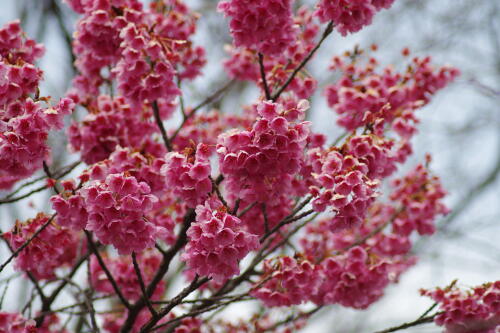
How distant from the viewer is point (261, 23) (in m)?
2.98

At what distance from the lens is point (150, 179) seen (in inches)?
115

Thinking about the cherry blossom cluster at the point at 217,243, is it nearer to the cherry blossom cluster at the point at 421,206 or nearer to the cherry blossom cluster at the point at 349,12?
the cherry blossom cluster at the point at 349,12

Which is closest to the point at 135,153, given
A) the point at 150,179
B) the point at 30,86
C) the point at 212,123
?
the point at 150,179

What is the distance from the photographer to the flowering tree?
231 centimetres

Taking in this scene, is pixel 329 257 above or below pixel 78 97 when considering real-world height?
below

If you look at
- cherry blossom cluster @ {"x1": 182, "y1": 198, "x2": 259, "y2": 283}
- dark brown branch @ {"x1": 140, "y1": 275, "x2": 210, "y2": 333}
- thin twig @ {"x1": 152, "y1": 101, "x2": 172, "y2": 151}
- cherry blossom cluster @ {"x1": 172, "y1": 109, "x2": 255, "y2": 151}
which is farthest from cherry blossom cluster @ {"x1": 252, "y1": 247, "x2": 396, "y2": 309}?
cherry blossom cluster @ {"x1": 172, "y1": 109, "x2": 255, "y2": 151}

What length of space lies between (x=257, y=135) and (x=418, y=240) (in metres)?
6.74

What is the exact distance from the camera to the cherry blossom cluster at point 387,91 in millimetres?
3631

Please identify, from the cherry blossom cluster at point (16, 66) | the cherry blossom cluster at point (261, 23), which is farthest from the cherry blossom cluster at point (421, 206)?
the cherry blossom cluster at point (16, 66)

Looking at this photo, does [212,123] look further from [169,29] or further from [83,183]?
[83,183]

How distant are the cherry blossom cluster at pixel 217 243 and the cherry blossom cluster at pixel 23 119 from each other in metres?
0.87

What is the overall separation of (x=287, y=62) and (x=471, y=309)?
2.00 metres

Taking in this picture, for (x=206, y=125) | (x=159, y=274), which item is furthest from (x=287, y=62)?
(x=159, y=274)

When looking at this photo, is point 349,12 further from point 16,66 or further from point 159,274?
point 159,274
